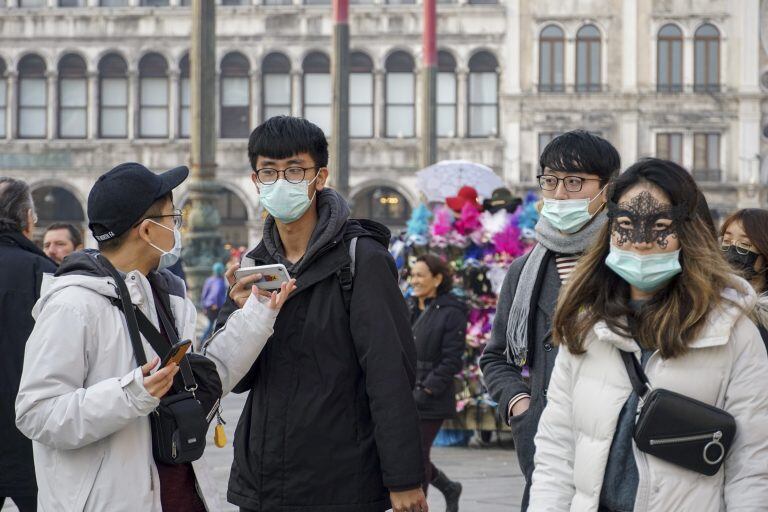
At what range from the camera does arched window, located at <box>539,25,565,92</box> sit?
42781 millimetres

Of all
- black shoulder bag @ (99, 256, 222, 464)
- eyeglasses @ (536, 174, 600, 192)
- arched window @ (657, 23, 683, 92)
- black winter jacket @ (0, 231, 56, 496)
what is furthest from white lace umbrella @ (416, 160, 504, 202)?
arched window @ (657, 23, 683, 92)

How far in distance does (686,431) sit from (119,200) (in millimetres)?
1765

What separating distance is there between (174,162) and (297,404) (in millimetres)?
39787

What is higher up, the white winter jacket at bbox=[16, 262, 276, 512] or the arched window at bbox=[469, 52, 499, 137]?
the arched window at bbox=[469, 52, 499, 137]

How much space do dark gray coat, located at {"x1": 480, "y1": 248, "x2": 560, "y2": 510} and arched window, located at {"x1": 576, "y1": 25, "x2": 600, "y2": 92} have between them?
38183 millimetres

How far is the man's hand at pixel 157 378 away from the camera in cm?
391

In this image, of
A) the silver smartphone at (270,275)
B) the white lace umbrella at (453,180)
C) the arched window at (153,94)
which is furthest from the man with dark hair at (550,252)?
the arched window at (153,94)

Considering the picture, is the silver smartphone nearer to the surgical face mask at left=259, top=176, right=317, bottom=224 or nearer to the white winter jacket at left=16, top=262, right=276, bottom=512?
the surgical face mask at left=259, top=176, right=317, bottom=224

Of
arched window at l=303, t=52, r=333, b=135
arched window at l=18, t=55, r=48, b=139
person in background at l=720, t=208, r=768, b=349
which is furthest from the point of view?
arched window at l=18, t=55, r=48, b=139

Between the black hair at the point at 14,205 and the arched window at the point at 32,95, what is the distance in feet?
128

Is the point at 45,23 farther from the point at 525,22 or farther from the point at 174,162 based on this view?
the point at 525,22

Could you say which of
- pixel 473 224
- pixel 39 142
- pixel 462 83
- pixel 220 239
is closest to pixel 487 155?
pixel 462 83

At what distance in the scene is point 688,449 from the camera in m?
3.35

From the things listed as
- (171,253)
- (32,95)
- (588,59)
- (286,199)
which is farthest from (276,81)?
(171,253)
